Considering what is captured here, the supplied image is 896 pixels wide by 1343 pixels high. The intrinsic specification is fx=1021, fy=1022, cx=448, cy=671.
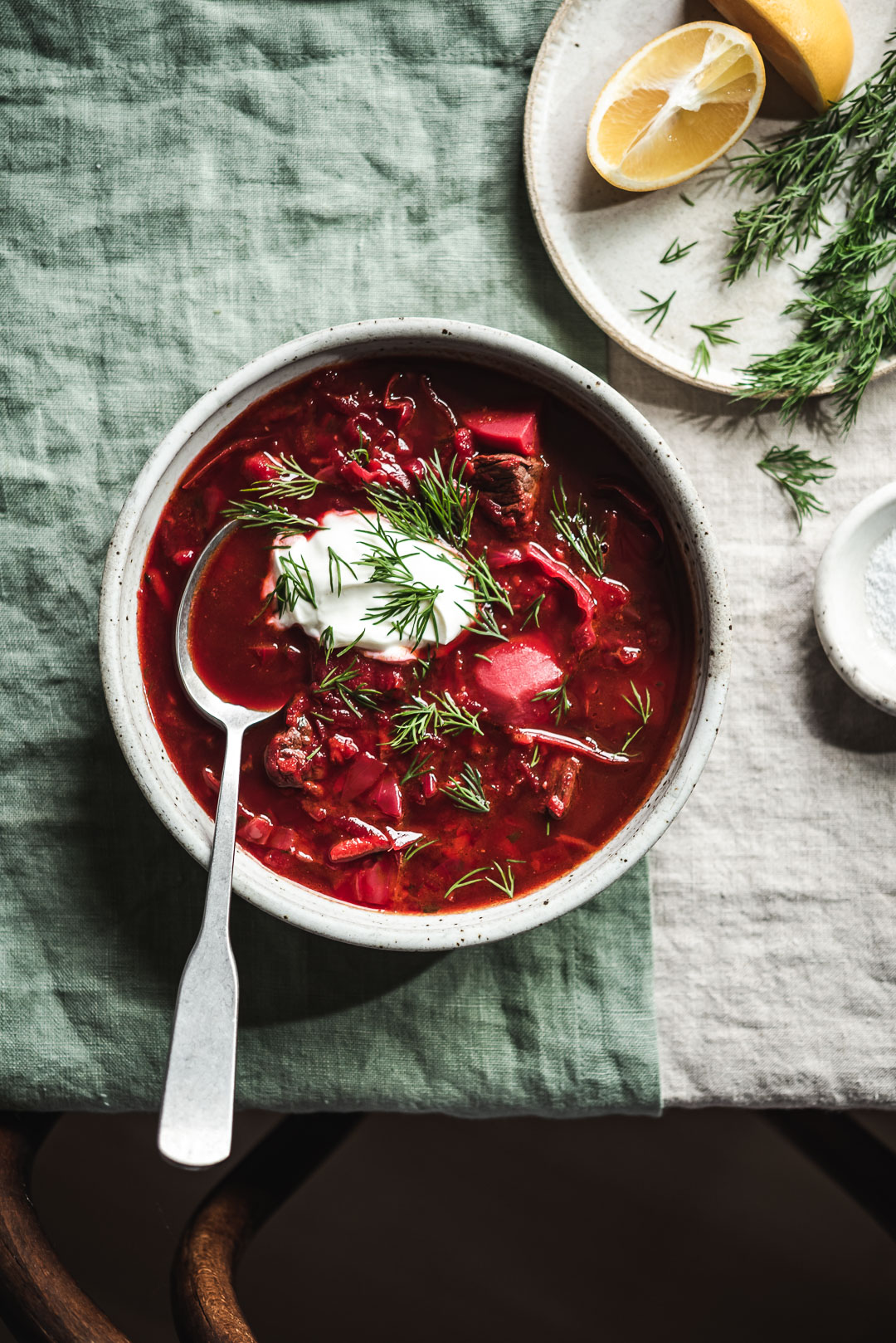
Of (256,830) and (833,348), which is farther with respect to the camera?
(833,348)

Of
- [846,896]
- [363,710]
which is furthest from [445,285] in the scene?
[846,896]

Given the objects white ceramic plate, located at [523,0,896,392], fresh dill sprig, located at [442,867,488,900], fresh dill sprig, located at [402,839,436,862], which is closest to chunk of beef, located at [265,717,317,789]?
fresh dill sprig, located at [402,839,436,862]

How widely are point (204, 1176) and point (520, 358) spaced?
2927mm

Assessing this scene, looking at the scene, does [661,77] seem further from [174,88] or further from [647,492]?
[174,88]

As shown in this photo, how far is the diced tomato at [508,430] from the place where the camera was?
202 cm

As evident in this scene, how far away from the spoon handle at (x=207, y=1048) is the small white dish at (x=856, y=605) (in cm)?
136

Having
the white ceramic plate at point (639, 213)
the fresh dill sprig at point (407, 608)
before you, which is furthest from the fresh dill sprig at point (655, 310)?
the fresh dill sprig at point (407, 608)

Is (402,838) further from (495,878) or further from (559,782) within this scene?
(559,782)

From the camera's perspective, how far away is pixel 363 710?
6.68 ft

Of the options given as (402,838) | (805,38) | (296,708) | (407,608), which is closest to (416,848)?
(402,838)

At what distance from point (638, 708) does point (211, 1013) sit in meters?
1.00

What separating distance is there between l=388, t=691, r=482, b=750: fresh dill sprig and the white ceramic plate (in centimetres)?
91

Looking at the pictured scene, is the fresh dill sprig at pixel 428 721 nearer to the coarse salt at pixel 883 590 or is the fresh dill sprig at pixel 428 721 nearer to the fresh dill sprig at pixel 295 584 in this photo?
the fresh dill sprig at pixel 295 584

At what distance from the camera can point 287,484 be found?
2.03m
